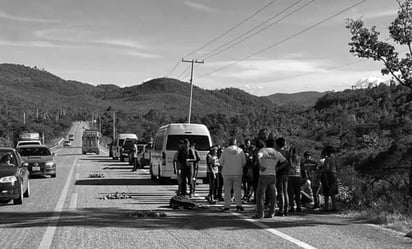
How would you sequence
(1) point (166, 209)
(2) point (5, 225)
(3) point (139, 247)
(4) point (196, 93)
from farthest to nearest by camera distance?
1. (4) point (196, 93)
2. (1) point (166, 209)
3. (2) point (5, 225)
4. (3) point (139, 247)

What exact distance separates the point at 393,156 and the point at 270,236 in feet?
25.5

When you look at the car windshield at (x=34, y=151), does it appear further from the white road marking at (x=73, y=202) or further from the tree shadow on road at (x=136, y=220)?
the tree shadow on road at (x=136, y=220)

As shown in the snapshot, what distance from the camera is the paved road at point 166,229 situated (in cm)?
869

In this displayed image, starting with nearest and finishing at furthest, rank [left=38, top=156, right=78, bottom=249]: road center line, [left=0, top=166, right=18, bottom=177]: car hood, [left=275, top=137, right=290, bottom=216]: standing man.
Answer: [left=38, top=156, right=78, bottom=249]: road center line → [left=275, top=137, right=290, bottom=216]: standing man → [left=0, top=166, right=18, bottom=177]: car hood

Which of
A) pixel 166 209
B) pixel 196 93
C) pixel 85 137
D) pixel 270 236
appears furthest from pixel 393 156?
pixel 196 93

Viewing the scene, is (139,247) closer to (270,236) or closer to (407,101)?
(270,236)

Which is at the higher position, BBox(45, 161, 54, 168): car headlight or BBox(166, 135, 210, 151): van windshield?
BBox(166, 135, 210, 151): van windshield

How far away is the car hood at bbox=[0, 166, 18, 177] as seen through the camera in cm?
1387

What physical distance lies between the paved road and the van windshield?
5988 mm

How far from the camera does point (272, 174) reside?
1167 cm

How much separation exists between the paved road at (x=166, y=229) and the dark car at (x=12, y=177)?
31 centimetres

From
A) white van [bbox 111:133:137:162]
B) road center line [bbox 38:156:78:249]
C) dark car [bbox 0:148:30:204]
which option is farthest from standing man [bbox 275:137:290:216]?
white van [bbox 111:133:137:162]

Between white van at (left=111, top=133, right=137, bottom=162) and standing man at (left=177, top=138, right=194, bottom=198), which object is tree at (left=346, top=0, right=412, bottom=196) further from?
white van at (left=111, top=133, right=137, bottom=162)

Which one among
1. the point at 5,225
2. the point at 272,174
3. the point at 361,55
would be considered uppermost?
the point at 361,55
